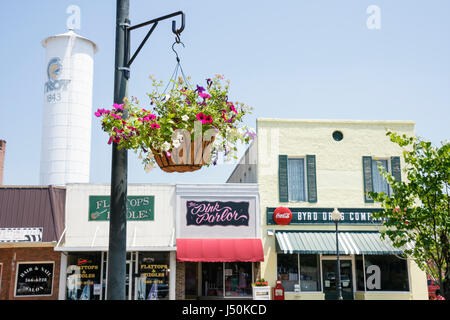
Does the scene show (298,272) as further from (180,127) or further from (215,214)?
(180,127)

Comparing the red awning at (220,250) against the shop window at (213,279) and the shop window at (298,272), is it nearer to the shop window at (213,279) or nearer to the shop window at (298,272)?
the shop window at (298,272)

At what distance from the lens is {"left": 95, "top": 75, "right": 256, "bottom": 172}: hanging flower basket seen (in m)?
4.52

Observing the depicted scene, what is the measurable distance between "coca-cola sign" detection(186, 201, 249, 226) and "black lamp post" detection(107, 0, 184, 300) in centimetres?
1695

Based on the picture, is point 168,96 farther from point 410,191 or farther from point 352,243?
point 352,243

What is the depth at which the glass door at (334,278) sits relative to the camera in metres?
21.7

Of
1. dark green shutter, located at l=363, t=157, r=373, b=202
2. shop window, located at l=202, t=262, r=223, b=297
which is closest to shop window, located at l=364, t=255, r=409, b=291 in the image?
dark green shutter, located at l=363, t=157, r=373, b=202

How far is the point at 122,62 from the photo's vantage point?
4.54 metres

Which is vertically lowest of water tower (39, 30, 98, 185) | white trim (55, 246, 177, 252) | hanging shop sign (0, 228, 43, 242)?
white trim (55, 246, 177, 252)

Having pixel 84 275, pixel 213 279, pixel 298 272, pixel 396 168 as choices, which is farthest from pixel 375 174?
pixel 84 275

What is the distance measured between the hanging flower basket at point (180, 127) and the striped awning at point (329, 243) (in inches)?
641

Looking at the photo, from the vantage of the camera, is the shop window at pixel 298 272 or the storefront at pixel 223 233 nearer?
the storefront at pixel 223 233

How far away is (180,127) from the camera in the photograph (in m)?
4.75

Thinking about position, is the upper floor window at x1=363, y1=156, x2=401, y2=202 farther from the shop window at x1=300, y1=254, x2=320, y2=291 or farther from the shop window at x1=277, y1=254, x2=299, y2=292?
the shop window at x1=277, y1=254, x2=299, y2=292

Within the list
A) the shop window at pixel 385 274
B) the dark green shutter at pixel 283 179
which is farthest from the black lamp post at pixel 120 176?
the shop window at pixel 385 274
